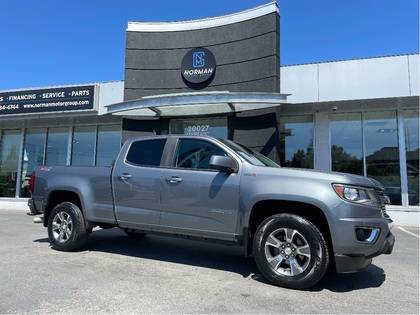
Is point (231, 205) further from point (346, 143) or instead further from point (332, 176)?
point (346, 143)

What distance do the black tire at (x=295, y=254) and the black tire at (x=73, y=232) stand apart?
10.4 feet

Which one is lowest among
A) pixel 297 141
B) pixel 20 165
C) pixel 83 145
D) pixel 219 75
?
pixel 20 165

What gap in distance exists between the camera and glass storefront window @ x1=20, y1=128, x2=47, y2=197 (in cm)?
2038

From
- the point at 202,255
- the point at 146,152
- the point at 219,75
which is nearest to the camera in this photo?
the point at 146,152

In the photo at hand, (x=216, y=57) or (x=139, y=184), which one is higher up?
(x=216, y=57)

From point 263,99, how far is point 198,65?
379 cm

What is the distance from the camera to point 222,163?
5430 mm

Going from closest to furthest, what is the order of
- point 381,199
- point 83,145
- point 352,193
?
point 352,193 < point 381,199 < point 83,145

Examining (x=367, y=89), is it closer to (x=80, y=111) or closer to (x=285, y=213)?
(x=285, y=213)

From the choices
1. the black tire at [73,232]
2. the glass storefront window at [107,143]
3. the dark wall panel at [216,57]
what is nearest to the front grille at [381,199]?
the black tire at [73,232]

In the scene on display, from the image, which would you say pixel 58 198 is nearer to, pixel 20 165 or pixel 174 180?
pixel 174 180

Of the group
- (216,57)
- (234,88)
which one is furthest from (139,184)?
(216,57)

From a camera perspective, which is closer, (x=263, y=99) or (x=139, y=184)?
(x=139, y=184)

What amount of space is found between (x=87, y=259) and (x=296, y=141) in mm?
10827
